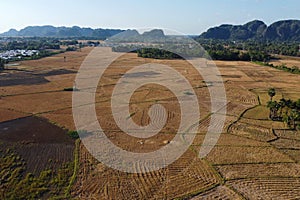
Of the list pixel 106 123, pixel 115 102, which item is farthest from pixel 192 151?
pixel 115 102

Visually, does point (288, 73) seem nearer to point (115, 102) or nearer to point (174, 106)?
point (174, 106)

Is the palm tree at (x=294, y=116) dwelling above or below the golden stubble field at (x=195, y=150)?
above

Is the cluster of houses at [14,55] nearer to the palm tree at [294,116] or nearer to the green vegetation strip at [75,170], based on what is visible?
the green vegetation strip at [75,170]

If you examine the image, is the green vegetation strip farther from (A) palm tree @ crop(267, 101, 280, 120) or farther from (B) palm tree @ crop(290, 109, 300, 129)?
(B) palm tree @ crop(290, 109, 300, 129)

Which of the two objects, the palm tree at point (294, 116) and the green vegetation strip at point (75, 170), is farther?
the palm tree at point (294, 116)

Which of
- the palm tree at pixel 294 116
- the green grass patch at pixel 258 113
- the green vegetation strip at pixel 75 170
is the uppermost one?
the palm tree at pixel 294 116

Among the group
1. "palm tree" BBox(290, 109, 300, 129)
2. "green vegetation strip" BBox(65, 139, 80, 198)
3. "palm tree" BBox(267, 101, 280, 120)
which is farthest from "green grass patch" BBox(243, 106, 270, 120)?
"green vegetation strip" BBox(65, 139, 80, 198)

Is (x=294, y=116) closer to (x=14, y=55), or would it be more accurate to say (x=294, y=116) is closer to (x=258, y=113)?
(x=258, y=113)

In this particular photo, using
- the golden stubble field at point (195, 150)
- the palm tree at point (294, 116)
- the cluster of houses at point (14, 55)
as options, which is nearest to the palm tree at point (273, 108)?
the golden stubble field at point (195, 150)

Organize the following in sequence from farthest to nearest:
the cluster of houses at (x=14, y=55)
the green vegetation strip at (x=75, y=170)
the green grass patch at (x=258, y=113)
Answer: the cluster of houses at (x=14, y=55) < the green grass patch at (x=258, y=113) < the green vegetation strip at (x=75, y=170)
